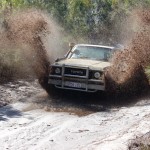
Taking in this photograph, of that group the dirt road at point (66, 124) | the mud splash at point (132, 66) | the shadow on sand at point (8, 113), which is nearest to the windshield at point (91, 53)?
the mud splash at point (132, 66)

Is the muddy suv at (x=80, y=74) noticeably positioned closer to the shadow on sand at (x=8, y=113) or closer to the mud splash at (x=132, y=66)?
the mud splash at (x=132, y=66)

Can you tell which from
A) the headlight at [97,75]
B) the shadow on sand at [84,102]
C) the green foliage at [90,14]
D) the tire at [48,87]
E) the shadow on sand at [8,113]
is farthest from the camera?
the green foliage at [90,14]

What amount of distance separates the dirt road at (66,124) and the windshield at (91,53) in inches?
63.5

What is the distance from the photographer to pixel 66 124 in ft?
28.6

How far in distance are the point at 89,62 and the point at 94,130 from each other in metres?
3.76

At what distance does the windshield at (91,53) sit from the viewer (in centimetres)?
1214

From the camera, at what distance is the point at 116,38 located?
27609 millimetres

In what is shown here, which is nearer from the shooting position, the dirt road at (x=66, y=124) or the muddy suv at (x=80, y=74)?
the dirt road at (x=66, y=124)

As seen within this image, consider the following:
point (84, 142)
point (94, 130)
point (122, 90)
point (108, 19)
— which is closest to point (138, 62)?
point (122, 90)

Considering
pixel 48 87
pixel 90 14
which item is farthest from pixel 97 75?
pixel 90 14

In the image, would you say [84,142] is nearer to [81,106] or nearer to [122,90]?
[81,106]

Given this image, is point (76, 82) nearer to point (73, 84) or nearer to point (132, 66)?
point (73, 84)

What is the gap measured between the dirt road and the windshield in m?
1.61

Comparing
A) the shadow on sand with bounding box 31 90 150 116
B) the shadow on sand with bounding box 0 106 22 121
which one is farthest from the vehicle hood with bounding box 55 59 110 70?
the shadow on sand with bounding box 0 106 22 121
